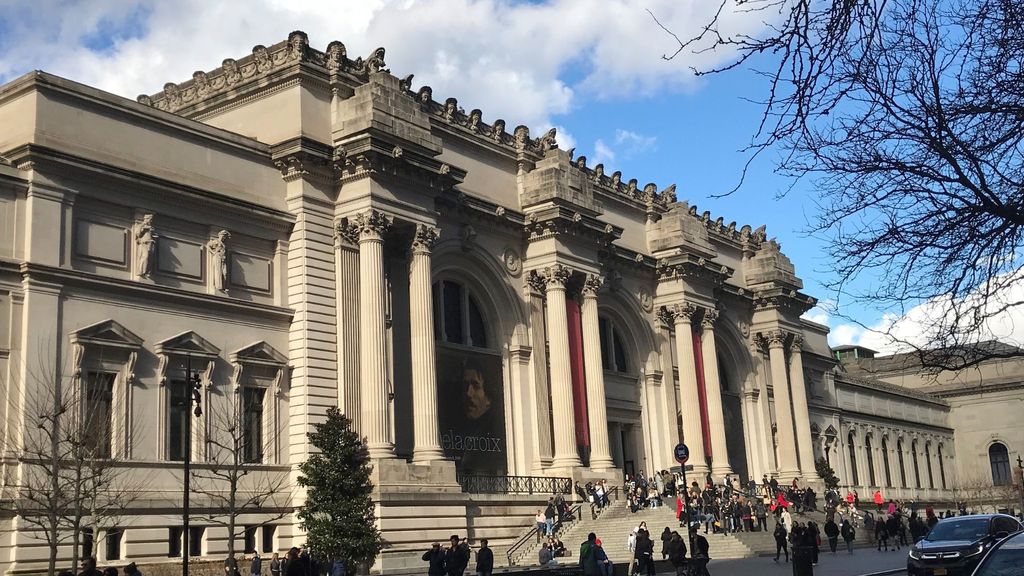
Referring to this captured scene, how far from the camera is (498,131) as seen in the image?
1906 inches

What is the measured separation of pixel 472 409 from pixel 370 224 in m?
9.55

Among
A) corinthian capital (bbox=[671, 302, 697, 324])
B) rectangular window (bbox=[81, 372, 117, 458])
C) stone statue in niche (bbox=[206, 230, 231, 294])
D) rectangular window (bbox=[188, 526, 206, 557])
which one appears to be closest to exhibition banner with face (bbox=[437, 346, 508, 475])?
stone statue in niche (bbox=[206, 230, 231, 294])

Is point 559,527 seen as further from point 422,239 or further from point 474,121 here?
point 474,121

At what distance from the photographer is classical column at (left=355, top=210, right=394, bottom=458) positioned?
3669cm

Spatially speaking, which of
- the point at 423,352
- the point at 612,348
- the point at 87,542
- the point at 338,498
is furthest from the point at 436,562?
the point at 612,348

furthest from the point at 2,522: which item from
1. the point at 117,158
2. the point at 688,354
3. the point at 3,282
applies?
the point at 688,354

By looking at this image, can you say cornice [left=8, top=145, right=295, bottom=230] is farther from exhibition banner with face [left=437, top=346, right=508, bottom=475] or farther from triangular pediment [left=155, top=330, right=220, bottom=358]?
exhibition banner with face [left=437, top=346, right=508, bottom=475]

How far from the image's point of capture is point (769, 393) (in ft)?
216

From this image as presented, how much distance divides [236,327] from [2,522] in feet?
30.6

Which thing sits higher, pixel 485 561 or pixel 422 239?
pixel 422 239

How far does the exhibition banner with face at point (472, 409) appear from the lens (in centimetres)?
4231

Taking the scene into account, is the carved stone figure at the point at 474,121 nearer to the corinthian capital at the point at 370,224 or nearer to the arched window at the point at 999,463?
the corinthian capital at the point at 370,224

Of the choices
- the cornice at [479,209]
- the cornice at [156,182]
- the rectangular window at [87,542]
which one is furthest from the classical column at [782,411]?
the rectangular window at [87,542]

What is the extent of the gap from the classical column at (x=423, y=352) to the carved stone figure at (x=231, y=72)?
8.58 m
